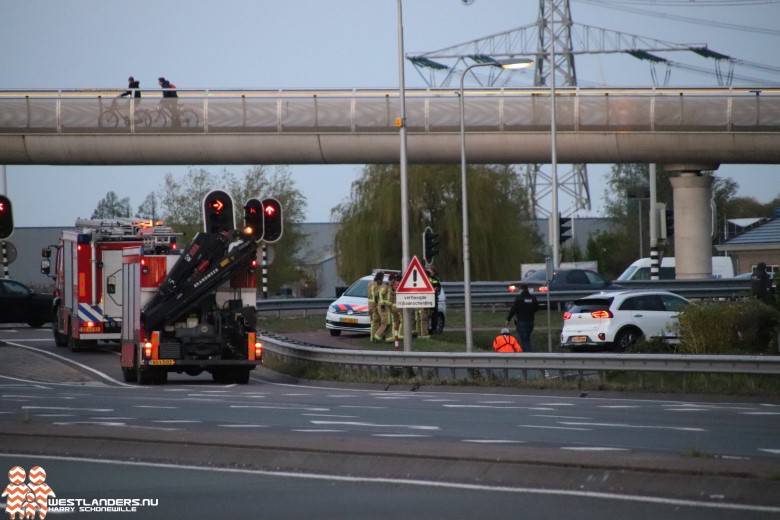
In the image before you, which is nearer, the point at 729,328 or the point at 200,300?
the point at 200,300

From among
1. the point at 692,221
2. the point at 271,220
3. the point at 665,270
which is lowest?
the point at 665,270

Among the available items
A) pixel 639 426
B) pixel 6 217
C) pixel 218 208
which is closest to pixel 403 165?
pixel 218 208

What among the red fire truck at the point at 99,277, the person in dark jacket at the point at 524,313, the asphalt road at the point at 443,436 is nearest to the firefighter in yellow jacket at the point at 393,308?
the person in dark jacket at the point at 524,313

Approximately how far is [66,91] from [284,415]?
26791 millimetres

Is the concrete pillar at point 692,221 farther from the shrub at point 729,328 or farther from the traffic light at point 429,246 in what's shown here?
the shrub at point 729,328

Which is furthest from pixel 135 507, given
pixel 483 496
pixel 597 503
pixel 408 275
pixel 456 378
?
pixel 408 275

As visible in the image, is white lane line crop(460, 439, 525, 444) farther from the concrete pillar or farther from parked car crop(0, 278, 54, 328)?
the concrete pillar

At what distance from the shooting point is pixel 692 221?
4303 cm

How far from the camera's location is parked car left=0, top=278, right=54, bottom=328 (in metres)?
41.1

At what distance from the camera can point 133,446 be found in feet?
40.4

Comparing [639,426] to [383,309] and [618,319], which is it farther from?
[383,309]

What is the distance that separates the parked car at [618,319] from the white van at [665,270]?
18.9 metres

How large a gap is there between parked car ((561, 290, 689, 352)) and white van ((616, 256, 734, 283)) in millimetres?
18879

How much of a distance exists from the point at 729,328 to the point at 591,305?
415cm
